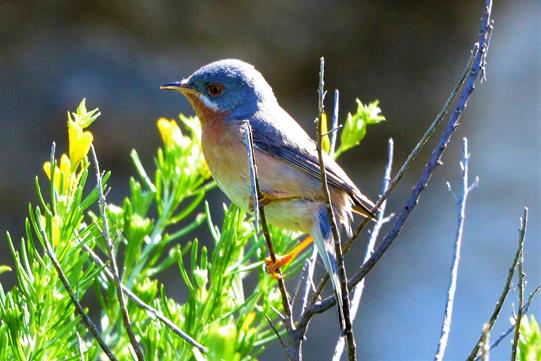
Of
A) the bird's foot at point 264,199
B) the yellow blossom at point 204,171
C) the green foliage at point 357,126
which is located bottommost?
the yellow blossom at point 204,171

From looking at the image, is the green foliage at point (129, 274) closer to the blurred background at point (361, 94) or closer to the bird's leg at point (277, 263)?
the bird's leg at point (277, 263)

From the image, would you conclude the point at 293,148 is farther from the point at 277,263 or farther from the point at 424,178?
the point at 424,178

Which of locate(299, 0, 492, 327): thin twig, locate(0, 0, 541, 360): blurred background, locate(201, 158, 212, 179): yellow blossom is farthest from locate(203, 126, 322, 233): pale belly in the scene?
locate(0, 0, 541, 360): blurred background

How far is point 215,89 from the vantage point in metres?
2.94

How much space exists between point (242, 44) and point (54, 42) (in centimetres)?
109

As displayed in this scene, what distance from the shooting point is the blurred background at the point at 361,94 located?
502 centimetres

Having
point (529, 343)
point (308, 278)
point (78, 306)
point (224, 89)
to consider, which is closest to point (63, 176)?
point (78, 306)

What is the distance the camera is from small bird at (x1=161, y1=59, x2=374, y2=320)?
2.46 m

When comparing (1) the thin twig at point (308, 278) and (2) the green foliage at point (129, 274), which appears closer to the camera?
(2) the green foliage at point (129, 274)

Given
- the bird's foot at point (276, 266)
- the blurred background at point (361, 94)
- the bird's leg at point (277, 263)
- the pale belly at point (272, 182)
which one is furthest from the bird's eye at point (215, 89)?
the blurred background at point (361, 94)

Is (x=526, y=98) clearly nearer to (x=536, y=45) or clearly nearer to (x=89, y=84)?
(x=536, y=45)

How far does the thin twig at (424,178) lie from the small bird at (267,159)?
1.87 ft

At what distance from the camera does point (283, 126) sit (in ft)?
9.30

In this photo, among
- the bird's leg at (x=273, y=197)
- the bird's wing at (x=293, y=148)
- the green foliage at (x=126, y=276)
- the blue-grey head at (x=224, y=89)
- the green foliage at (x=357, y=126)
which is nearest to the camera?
the green foliage at (x=126, y=276)
